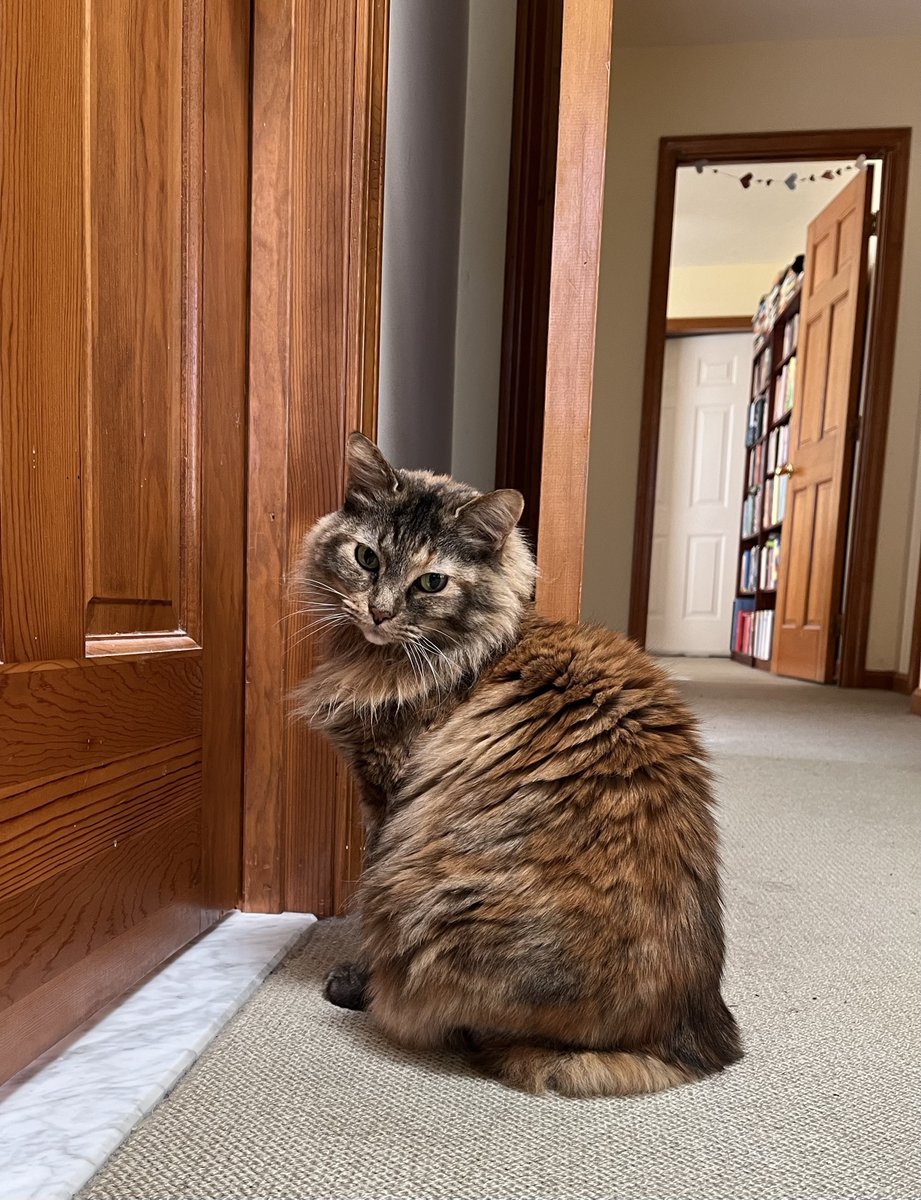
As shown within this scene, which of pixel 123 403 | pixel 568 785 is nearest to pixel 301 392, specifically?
pixel 123 403

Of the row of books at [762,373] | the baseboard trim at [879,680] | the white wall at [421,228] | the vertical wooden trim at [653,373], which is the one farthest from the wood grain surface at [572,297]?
the row of books at [762,373]

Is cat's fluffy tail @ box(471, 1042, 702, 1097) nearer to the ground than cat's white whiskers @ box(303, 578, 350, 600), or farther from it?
nearer to the ground

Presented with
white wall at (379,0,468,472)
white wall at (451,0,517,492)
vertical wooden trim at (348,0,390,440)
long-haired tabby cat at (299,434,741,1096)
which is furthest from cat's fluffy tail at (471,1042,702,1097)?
white wall at (451,0,517,492)

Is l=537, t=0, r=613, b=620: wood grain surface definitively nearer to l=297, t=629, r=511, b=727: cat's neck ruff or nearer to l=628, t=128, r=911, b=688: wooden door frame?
l=297, t=629, r=511, b=727: cat's neck ruff

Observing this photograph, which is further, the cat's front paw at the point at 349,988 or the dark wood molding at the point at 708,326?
the dark wood molding at the point at 708,326

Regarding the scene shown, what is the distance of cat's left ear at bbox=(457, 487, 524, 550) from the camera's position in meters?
0.96

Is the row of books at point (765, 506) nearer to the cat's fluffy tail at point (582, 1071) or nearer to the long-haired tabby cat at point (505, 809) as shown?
the long-haired tabby cat at point (505, 809)

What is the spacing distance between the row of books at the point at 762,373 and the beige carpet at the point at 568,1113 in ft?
18.3

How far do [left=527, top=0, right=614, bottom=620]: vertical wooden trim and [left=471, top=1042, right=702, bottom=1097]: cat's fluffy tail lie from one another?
21.3 inches

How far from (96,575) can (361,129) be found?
2.45 ft

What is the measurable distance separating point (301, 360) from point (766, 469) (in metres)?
5.66

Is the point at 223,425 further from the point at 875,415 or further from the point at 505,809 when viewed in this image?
the point at 875,415

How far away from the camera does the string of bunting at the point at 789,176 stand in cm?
400

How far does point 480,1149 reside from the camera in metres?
0.73
